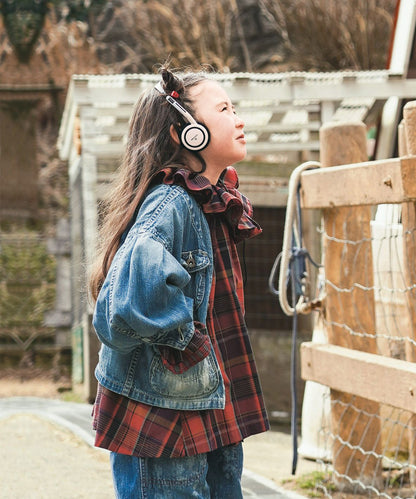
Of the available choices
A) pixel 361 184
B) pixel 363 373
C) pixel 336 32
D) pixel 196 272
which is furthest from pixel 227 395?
pixel 336 32

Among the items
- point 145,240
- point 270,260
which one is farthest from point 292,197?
point 270,260

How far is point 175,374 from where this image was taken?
233 centimetres

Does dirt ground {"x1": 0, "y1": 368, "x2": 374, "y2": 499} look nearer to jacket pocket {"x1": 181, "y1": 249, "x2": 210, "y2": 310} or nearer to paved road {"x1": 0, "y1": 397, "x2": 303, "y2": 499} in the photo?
paved road {"x1": 0, "y1": 397, "x2": 303, "y2": 499}

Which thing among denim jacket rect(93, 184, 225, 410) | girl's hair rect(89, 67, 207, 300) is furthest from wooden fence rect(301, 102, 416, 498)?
denim jacket rect(93, 184, 225, 410)

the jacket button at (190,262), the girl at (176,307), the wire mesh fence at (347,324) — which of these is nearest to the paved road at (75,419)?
the wire mesh fence at (347,324)

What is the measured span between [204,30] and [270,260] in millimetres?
6521

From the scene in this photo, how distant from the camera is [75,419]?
5.51 metres

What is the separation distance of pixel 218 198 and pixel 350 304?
1876 mm

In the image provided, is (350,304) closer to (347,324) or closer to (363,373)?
(347,324)

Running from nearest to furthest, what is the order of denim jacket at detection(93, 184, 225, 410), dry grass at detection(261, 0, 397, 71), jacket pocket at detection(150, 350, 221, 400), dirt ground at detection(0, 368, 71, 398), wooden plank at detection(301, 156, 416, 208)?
denim jacket at detection(93, 184, 225, 410) < jacket pocket at detection(150, 350, 221, 400) < wooden plank at detection(301, 156, 416, 208) < dirt ground at detection(0, 368, 71, 398) < dry grass at detection(261, 0, 397, 71)

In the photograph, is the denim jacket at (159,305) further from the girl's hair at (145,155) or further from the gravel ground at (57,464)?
the gravel ground at (57,464)

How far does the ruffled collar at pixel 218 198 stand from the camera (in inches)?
96.7

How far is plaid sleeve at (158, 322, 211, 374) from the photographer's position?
2.29 metres

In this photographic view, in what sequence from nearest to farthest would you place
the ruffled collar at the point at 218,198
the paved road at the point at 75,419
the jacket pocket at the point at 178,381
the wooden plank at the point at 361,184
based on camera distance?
the jacket pocket at the point at 178,381
the ruffled collar at the point at 218,198
the wooden plank at the point at 361,184
the paved road at the point at 75,419
